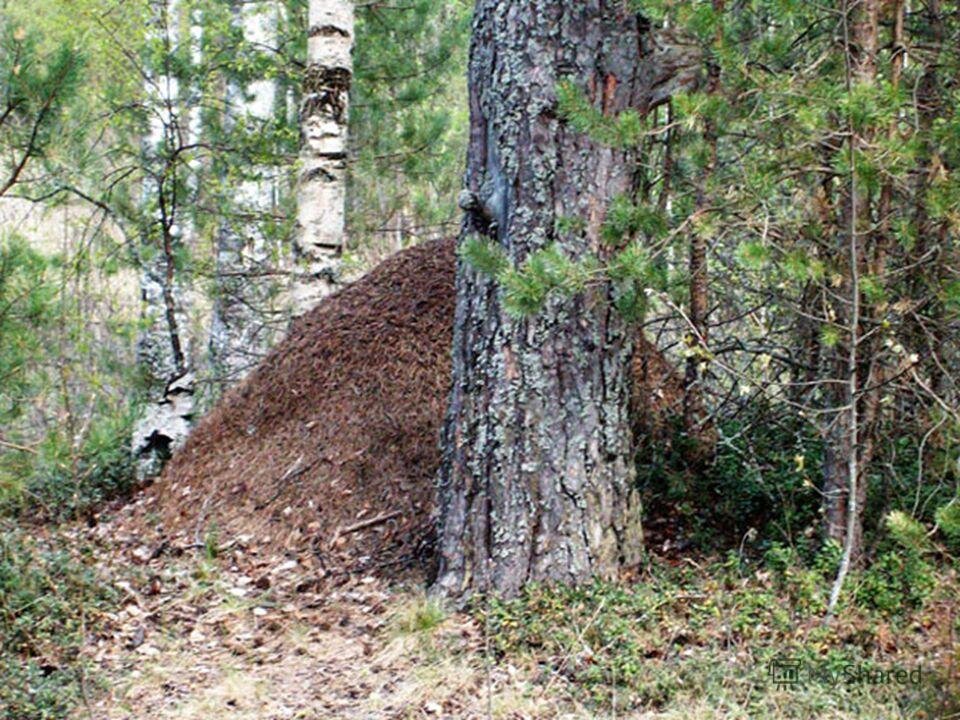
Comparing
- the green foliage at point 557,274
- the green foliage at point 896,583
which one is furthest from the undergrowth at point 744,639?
the green foliage at point 557,274

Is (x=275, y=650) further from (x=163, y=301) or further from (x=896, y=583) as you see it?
(x=163, y=301)

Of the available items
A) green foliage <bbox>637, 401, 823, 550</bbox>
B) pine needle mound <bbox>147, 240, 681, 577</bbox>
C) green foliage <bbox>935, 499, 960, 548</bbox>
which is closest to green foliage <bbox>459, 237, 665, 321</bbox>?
green foliage <bbox>637, 401, 823, 550</bbox>

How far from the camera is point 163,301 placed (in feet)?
27.1

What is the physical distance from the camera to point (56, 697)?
4281mm

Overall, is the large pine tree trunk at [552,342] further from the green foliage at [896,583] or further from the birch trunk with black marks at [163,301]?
the birch trunk with black marks at [163,301]

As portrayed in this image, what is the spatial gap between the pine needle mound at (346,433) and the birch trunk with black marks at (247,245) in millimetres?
2645

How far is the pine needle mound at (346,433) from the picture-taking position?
579cm

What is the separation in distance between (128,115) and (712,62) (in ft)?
20.3

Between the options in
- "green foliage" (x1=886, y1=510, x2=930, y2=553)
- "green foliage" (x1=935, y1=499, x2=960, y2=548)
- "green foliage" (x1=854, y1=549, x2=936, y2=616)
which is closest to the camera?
"green foliage" (x1=935, y1=499, x2=960, y2=548)

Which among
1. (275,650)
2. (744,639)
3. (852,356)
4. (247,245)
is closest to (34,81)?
Result: (275,650)

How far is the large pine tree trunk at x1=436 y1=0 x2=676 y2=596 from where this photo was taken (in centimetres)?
473

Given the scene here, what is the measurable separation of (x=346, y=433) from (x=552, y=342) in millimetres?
2029

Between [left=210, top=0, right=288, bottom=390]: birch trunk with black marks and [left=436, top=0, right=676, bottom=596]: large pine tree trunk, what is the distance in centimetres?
500

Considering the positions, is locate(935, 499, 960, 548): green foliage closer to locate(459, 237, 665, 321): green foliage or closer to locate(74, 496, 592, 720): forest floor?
locate(459, 237, 665, 321): green foliage
